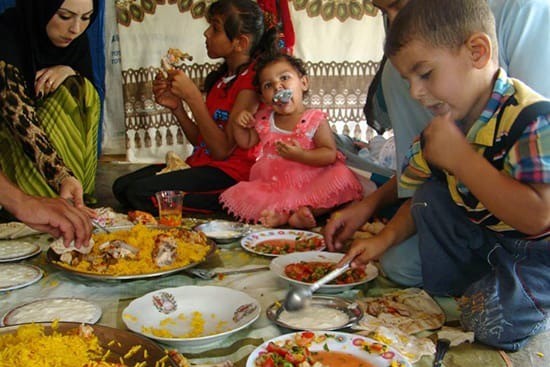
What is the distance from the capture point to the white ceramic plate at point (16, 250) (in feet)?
6.04

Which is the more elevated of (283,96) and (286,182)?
(283,96)

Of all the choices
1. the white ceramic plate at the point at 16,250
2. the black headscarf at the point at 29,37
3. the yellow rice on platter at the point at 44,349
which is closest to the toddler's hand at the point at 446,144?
the yellow rice on platter at the point at 44,349

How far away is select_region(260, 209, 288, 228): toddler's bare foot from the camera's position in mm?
2521

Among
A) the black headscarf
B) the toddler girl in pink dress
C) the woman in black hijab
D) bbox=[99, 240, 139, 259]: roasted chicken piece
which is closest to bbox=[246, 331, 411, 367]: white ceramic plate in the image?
bbox=[99, 240, 139, 259]: roasted chicken piece

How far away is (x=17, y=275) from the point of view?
5.60 feet

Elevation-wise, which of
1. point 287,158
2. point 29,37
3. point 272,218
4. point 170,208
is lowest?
point 272,218

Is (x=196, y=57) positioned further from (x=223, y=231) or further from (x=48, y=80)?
(x=223, y=231)

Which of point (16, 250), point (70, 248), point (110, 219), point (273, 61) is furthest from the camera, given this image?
point (273, 61)

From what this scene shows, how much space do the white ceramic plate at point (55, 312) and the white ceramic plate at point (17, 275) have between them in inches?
9.1

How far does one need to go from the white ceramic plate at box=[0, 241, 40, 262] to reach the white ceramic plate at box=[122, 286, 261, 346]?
2.08ft

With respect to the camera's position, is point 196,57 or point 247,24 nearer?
point 247,24

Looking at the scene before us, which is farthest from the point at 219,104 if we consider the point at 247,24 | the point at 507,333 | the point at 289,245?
the point at 507,333

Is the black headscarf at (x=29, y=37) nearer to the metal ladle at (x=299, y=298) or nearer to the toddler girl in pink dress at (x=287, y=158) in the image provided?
the toddler girl in pink dress at (x=287, y=158)

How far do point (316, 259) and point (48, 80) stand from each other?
2.03 m
